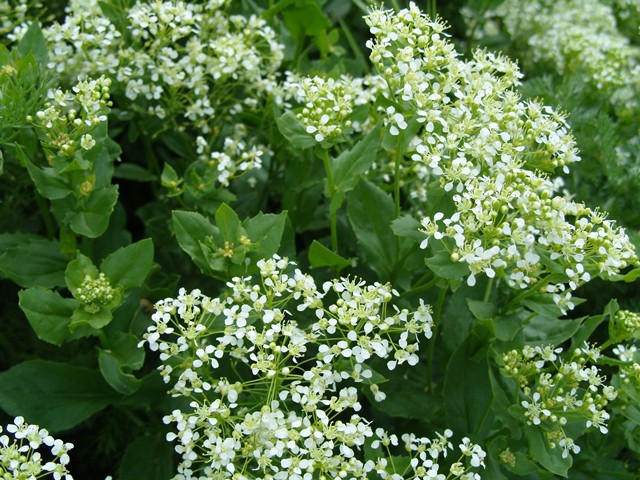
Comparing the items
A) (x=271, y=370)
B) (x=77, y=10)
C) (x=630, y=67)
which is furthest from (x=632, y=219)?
(x=77, y=10)

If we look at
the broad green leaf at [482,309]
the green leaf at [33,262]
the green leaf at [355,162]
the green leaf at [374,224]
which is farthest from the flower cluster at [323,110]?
the green leaf at [33,262]

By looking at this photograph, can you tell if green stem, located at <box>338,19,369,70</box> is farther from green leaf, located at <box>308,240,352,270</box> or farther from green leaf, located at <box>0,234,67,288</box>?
green leaf, located at <box>0,234,67,288</box>

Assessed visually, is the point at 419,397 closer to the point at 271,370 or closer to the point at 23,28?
the point at 271,370

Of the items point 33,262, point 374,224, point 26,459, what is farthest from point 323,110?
point 26,459

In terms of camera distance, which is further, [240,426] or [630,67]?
[630,67]

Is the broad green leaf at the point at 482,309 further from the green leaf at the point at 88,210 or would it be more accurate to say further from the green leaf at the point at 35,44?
the green leaf at the point at 35,44
